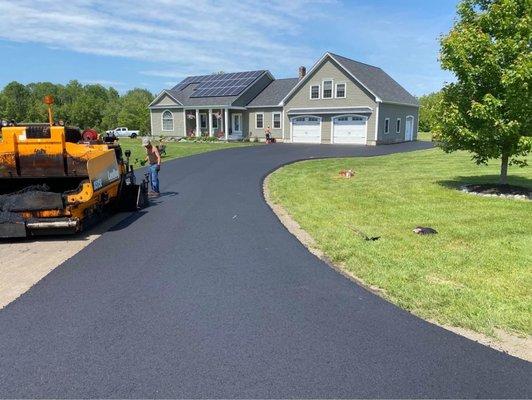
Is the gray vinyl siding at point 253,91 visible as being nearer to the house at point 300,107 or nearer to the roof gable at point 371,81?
the house at point 300,107

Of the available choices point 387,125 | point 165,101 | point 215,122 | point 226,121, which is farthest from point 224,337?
point 165,101

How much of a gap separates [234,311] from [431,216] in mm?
6046

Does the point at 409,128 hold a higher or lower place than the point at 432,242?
higher

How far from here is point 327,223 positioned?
900 centimetres

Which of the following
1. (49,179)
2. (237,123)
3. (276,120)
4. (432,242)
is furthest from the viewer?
(237,123)

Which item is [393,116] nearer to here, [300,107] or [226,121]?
[300,107]

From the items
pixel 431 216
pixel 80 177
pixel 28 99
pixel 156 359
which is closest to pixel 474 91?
pixel 431 216

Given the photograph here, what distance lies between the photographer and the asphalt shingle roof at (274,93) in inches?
1574

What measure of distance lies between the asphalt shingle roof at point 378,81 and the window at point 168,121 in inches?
709

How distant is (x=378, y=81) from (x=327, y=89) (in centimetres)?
520

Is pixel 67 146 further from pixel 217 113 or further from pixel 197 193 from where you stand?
pixel 217 113

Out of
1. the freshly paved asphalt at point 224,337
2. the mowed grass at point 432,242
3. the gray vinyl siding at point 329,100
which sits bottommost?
the freshly paved asphalt at point 224,337

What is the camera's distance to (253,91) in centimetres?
4222

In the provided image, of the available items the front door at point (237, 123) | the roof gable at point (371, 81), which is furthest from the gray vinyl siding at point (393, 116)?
the front door at point (237, 123)
